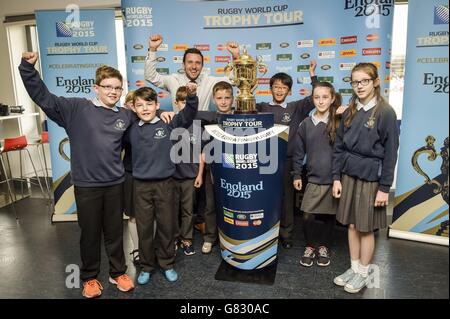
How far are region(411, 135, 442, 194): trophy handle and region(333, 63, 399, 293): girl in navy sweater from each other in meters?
1.03

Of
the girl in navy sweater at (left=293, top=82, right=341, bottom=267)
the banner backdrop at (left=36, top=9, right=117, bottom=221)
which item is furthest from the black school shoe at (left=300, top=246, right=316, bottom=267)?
the banner backdrop at (left=36, top=9, right=117, bottom=221)

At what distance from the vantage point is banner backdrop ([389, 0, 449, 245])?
270 centimetres

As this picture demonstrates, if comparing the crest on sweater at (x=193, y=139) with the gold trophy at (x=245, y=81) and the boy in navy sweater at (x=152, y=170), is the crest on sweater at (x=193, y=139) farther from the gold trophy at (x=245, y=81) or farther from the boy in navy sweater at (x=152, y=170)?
the gold trophy at (x=245, y=81)

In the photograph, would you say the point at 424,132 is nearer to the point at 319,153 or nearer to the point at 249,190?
the point at 319,153

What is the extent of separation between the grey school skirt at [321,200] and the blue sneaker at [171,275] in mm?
999

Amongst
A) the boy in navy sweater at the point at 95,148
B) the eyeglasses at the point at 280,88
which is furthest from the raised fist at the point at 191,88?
the eyeglasses at the point at 280,88

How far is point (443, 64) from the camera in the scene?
2.66 meters

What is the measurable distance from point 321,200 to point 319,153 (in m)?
0.32

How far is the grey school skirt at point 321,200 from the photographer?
2445mm

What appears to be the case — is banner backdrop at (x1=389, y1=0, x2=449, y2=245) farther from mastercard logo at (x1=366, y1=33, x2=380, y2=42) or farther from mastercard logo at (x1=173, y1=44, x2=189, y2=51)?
mastercard logo at (x1=173, y1=44, x2=189, y2=51)

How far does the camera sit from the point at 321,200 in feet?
8.06

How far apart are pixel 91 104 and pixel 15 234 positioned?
1968mm
